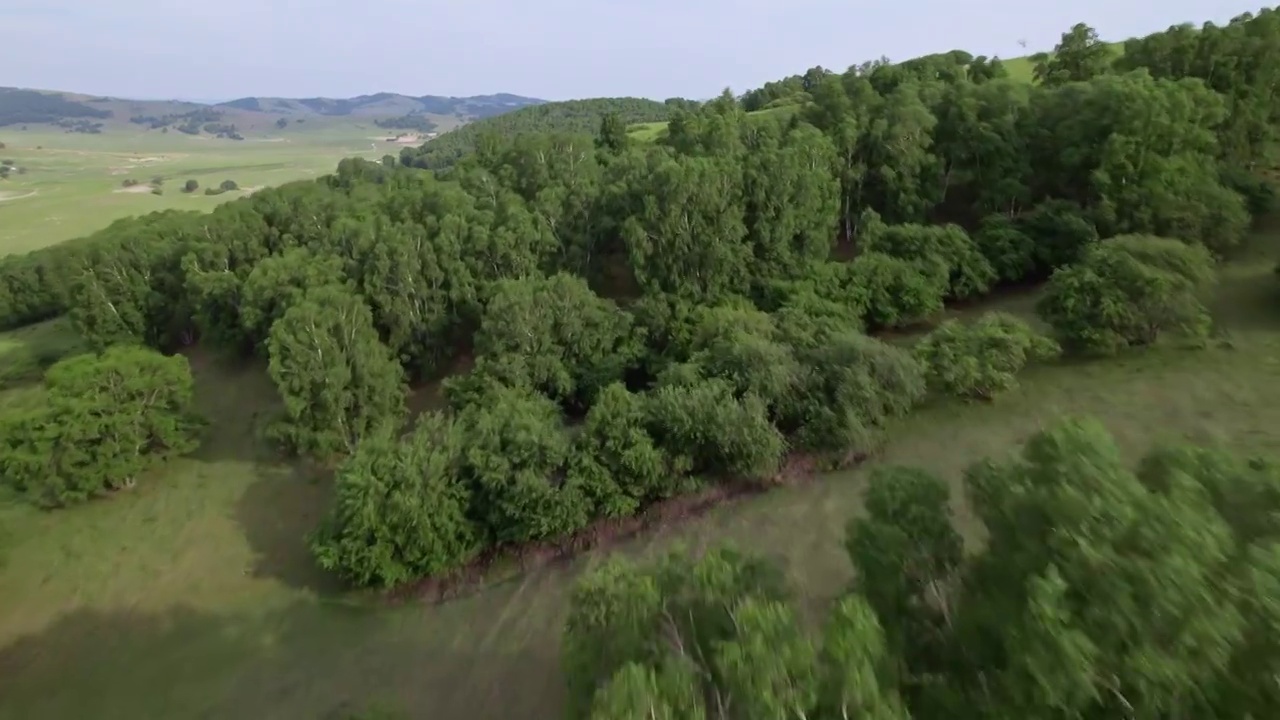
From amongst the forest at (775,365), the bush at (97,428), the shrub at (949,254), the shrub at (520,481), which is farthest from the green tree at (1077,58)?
the bush at (97,428)

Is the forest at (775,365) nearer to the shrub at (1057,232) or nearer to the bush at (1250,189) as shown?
the shrub at (1057,232)

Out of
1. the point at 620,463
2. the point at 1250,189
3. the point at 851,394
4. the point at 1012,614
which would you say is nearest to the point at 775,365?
the point at 851,394

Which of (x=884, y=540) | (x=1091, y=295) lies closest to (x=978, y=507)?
(x=884, y=540)

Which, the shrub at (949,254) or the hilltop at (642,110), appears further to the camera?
the hilltop at (642,110)

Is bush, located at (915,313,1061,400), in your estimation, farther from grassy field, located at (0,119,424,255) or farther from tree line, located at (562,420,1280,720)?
grassy field, located at (0,119,424,255)

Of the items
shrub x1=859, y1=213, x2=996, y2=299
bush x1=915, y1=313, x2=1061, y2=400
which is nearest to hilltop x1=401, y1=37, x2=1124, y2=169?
shrub x1=859, y1=213, x2=996, y2=299

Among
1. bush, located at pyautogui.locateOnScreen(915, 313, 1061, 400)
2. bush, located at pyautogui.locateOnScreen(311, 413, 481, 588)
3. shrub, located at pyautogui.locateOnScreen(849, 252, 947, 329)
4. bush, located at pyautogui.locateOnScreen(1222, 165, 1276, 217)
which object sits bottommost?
bush, located at pyautogui.locateOnScreen(311, 413, 481, 588)

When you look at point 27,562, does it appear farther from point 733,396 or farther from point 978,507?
point 978,507

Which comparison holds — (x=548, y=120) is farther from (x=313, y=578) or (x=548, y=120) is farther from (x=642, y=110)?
(x=313, y=578)
